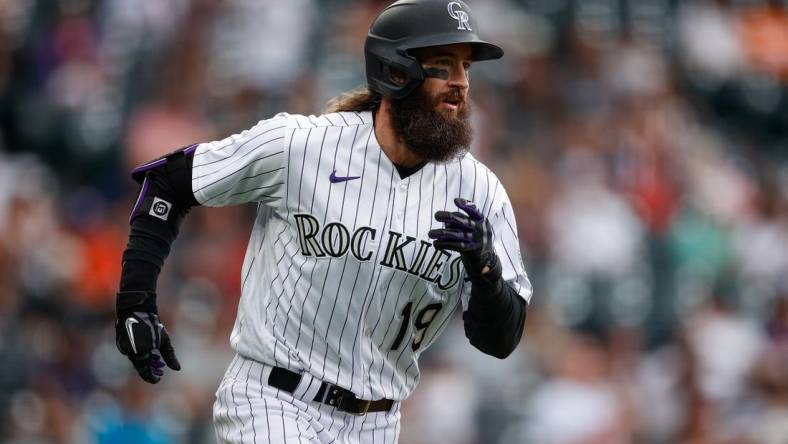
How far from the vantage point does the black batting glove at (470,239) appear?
13.8 feet

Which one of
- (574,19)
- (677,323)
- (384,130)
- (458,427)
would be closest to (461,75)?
(384,130)

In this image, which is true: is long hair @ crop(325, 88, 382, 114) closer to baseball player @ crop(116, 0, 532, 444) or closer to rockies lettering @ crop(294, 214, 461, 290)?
baseball player @ crop(116, 0, 532, 444)

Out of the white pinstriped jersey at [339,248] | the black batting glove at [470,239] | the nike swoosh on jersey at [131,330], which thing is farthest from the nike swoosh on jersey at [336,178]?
the nike swoosh on jersey at [131,330]

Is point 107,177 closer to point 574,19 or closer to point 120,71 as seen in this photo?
point 120,71

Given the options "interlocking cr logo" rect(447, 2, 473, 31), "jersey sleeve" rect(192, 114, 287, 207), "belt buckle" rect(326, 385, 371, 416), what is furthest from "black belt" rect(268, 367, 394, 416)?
"interlocking cr logo" rect(447, 2, 473, 31)

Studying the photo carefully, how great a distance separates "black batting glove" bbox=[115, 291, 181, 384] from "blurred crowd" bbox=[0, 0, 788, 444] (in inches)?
139

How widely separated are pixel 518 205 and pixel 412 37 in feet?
17.1

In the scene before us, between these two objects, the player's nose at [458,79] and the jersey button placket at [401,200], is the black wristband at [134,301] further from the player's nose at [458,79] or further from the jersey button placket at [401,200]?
the player's nose at [458,79]

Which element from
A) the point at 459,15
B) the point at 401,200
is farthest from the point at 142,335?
the point at 459,15

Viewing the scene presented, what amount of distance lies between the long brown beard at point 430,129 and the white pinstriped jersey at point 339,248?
4.1 inches

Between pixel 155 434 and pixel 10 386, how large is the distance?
143 centimetres

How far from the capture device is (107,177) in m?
10.4

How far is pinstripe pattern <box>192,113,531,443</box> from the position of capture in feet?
14.8

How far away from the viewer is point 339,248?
4.50 metres
